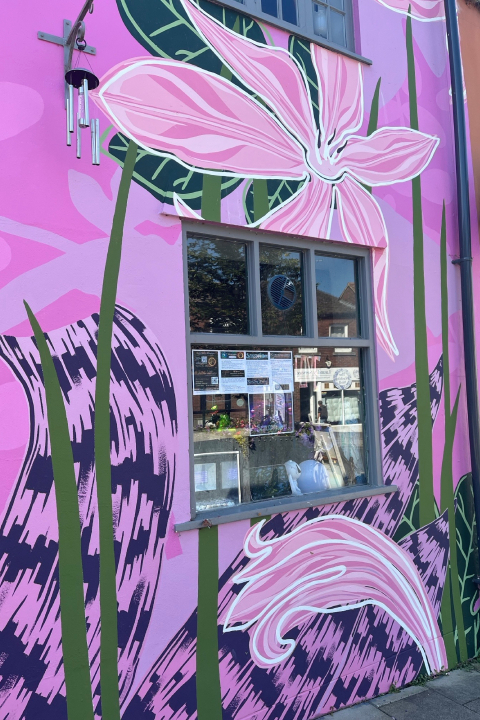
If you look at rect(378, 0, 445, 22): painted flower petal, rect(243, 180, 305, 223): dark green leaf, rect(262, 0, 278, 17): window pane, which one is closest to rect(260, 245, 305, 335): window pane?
rect(243, 180, 305, 223): dark green leaf

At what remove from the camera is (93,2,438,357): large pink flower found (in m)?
3.57

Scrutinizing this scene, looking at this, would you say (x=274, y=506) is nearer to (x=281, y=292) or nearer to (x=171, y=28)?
(x=281, y=292)

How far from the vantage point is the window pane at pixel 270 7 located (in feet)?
14.0

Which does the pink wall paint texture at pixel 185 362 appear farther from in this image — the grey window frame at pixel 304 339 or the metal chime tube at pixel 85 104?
the metal chime tube at pixel 85 104

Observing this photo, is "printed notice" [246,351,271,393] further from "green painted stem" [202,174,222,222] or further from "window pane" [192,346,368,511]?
"green painted stem" [202,174,222,222]

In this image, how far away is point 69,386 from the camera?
317cm

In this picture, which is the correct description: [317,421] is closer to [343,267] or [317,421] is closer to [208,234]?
[343,267]

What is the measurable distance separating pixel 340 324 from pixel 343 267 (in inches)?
17.4

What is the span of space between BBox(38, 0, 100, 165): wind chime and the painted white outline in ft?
8.12

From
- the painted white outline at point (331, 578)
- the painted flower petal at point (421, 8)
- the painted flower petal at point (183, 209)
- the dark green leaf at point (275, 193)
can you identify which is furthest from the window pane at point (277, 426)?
the painted flower petal at point (421, 8)

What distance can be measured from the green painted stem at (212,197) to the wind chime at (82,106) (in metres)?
0.76

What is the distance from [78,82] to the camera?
2.98m

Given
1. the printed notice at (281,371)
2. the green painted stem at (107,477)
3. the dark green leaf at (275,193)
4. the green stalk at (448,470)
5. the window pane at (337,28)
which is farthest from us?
the green stalk at (448,470)

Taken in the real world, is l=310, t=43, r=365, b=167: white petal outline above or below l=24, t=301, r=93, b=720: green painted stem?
above
